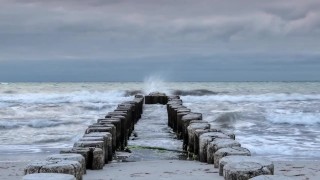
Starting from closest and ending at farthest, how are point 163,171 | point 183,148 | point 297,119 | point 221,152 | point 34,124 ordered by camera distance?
point 221,152, point 163,171, point 183,148, point 34,124, point 297,119

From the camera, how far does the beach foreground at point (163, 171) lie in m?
6.23

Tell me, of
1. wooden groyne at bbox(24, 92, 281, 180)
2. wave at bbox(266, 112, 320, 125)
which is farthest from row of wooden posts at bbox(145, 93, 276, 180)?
wave at bbox(266, 112, 320, 125)

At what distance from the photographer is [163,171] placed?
6.63m

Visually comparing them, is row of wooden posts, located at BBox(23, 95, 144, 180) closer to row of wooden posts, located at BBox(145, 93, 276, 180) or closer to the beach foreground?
the beach foreground

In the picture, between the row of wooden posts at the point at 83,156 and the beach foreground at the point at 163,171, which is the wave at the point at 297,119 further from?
the beach foreground at the point at 163,171

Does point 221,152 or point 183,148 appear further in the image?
point 183,148

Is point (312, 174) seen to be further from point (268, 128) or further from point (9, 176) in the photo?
point (268, 128)

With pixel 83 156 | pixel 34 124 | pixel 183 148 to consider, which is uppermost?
pixel 83 156

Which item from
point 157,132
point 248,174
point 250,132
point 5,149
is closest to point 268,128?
point 250,132

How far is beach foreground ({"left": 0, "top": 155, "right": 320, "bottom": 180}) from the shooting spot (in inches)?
245

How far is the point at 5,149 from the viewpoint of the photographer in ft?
39.4

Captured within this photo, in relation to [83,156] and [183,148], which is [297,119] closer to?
[183,148]

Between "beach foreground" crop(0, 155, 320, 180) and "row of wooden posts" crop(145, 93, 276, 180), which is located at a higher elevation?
"row of wooden posts" crop(145, 93, 276, 180)

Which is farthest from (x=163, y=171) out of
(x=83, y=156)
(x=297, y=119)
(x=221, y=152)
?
(x=297, y=119)
